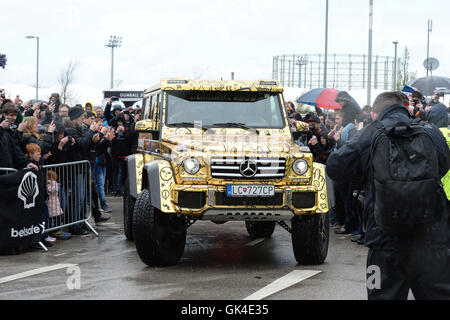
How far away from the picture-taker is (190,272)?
8578 mm

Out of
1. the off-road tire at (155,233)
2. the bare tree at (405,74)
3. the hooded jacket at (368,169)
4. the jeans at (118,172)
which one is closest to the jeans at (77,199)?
the off-road tire at (155,233)

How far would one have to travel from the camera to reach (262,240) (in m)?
11.5

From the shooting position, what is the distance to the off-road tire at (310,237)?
882 cm

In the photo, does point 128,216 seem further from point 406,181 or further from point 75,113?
point 406,181

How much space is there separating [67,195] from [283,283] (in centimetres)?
482

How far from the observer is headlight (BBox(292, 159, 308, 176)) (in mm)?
8672

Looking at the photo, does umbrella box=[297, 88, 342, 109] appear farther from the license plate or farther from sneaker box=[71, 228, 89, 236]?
the license plate

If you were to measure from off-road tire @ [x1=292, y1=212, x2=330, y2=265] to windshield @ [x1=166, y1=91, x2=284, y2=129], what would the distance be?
4.71 ft

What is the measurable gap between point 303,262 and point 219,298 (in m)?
2.22

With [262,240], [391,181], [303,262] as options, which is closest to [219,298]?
[303,262]

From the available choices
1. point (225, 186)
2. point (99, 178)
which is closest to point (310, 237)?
point (225, 186)

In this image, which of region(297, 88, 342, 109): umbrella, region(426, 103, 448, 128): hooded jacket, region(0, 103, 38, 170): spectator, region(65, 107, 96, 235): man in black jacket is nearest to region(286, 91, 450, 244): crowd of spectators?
region(426, 103, 448, 128): hooded jacket

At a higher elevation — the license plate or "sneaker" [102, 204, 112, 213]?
the license plate

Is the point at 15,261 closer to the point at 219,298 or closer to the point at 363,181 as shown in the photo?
the point at 219,298
